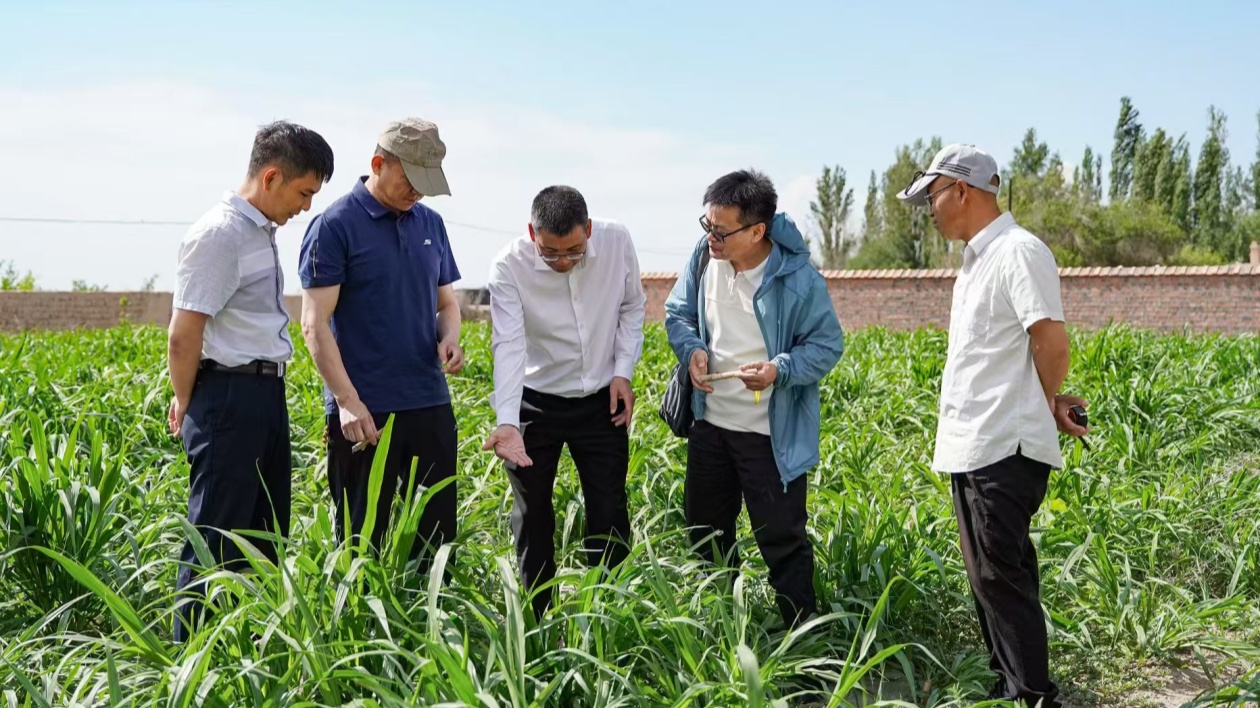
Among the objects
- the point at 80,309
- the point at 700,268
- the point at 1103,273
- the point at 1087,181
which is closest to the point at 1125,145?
the point at 1087,181

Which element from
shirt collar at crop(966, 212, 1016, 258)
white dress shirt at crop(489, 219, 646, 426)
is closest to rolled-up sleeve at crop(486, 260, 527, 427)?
white dress shirt at crop(489, 219, 646, 426)

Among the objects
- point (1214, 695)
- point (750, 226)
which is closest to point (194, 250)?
point (750, 226)

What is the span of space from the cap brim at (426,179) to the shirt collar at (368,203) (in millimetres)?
141

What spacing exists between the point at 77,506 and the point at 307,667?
1.62 metres

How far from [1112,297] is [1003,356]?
66.1 feet

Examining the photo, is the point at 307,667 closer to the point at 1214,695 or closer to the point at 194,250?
the point at 194,250

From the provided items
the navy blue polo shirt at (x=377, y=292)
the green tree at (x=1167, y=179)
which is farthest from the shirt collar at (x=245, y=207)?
the green tree at (x=1167, y=179)

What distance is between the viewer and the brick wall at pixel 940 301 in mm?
20000

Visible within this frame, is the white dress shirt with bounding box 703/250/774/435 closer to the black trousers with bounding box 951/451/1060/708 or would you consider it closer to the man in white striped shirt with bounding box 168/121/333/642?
the black trousers with bounding box 951/451/1060/708

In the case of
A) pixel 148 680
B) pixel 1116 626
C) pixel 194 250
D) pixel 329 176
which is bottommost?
pixel 1116 626

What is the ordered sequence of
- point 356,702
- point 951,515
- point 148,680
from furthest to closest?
point 951,515 → point 148,680 → point 356,702

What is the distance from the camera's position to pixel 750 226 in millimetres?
3299

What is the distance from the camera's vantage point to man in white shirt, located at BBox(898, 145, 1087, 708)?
9.53ft

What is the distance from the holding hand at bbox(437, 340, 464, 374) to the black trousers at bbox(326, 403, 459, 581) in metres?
0.15
